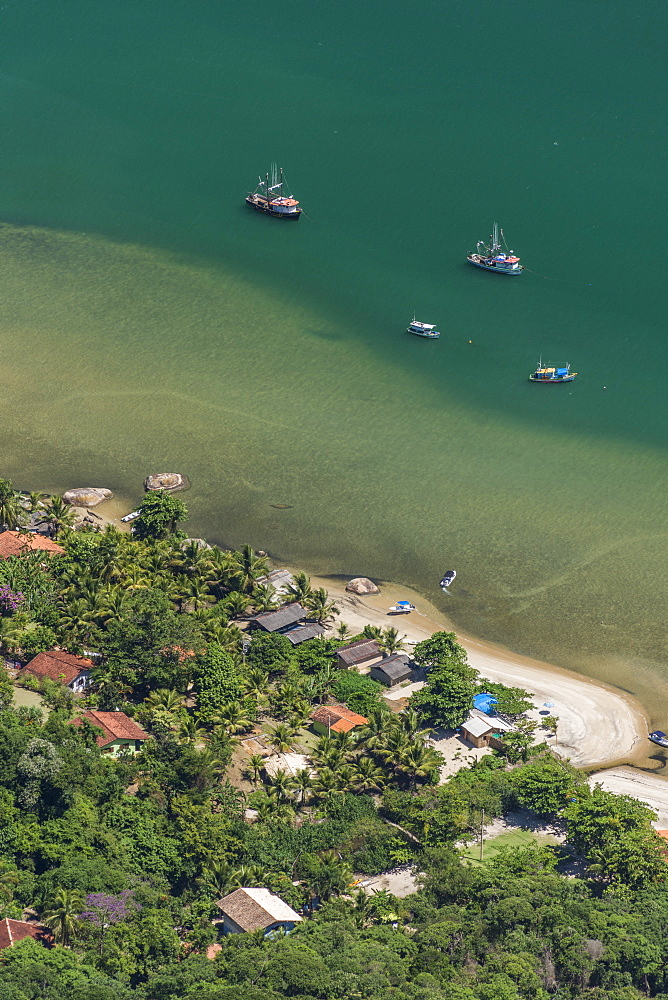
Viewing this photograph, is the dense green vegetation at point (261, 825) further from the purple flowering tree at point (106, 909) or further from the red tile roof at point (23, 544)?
the red tile roof at point (23, 544)

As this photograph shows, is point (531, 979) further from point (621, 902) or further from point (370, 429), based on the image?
point (370, 429)

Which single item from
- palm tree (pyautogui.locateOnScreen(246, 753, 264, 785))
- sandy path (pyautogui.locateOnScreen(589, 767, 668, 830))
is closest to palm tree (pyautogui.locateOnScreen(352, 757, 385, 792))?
palm tree (pyautogui.locateOnScreen(246, 753, 264, 785))

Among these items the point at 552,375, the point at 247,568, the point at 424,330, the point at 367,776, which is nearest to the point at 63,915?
the point at 367,776

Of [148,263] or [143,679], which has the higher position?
[148,263]

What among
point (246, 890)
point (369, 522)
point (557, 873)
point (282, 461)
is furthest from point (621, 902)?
point (282, 461)

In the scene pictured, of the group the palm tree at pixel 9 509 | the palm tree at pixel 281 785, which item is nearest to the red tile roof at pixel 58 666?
the palm tree at pixel 281 785

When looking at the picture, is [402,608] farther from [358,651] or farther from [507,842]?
[507,842]
